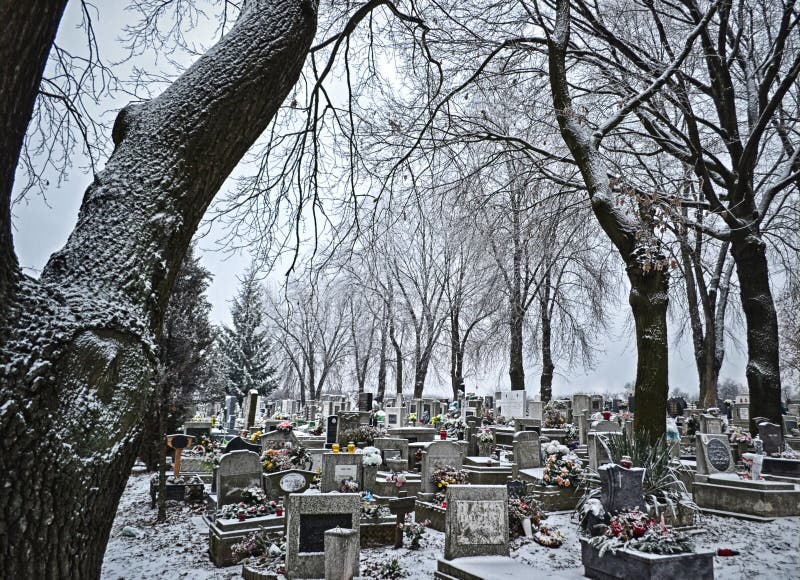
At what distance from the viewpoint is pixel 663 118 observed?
28.7 ft

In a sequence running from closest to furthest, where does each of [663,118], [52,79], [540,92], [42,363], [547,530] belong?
[42,363] → [52,79] → [547,530] → [663,118] → [540,92]

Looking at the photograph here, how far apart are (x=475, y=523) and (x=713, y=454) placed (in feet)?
21.0

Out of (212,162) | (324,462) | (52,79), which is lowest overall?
(324,462)

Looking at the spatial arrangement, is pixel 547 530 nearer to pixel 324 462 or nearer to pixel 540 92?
pixel 324 462

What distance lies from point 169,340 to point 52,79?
10.8 meters

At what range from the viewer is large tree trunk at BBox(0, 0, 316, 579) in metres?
1.58

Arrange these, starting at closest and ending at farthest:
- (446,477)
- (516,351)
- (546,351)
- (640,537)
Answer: (640,537) → (446,477) → (516,351) → (546,351)

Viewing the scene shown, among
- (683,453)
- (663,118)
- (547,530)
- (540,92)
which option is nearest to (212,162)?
(547,530)

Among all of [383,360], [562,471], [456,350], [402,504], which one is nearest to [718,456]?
[562,471]

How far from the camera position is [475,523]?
6371mm

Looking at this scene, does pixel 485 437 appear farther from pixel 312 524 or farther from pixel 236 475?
pixel 312 524

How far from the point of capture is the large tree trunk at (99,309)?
158cm

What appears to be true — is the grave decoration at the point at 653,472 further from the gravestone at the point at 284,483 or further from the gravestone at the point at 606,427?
the gravestone at the point at 606,427

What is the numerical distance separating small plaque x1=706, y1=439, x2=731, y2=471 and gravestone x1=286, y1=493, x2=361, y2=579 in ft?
24.9
